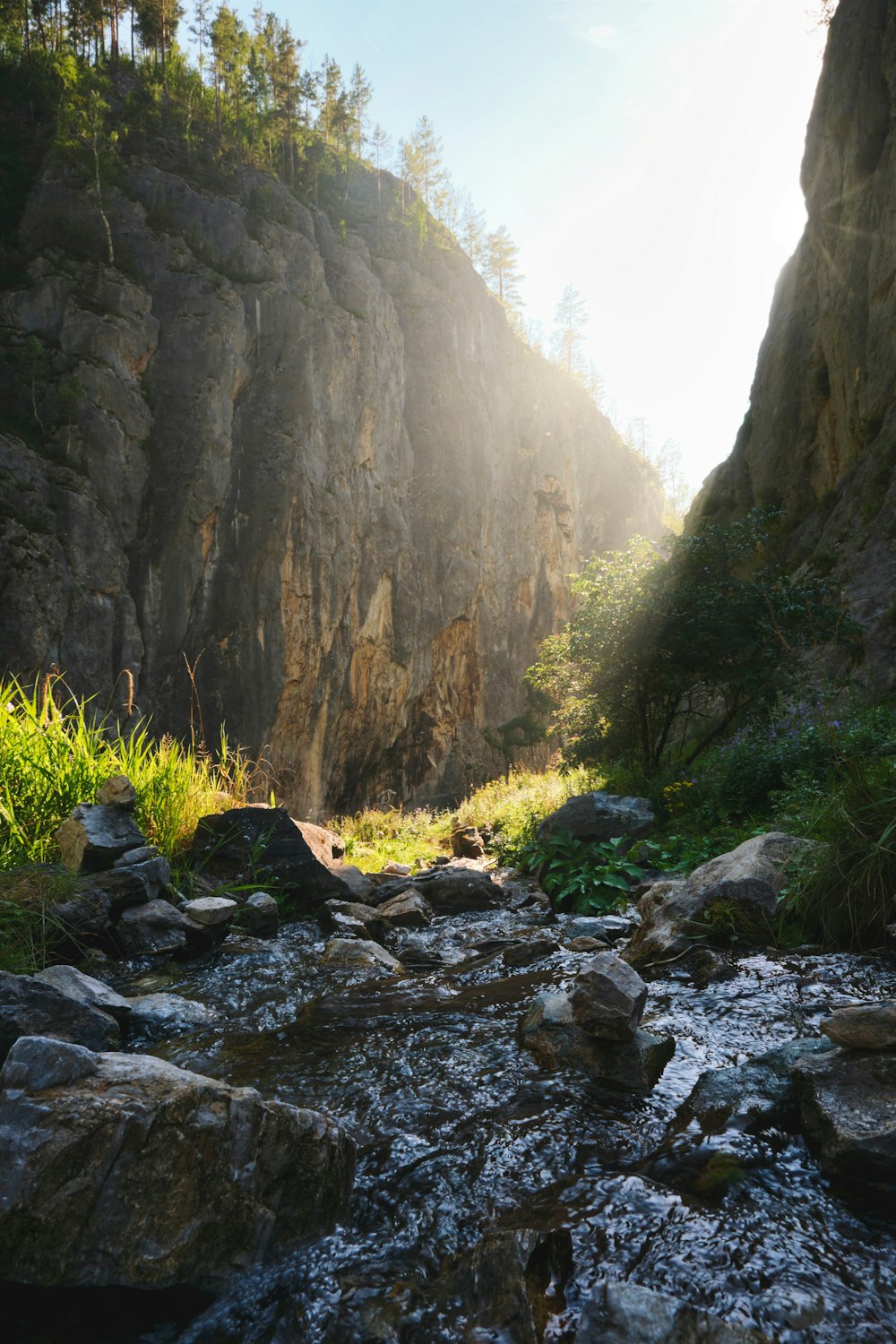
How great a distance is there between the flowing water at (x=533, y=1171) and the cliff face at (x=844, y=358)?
982cm

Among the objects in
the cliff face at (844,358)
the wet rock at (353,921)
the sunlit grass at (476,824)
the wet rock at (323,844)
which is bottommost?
the sunlit grass at (476,824)

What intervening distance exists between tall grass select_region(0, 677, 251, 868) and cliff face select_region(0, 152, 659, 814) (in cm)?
1478

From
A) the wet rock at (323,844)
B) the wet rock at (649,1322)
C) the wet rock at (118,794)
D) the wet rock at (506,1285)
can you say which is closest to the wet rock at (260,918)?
the wet rock at (118,794)

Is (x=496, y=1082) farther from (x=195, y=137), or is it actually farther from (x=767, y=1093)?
(x=195, y=137)

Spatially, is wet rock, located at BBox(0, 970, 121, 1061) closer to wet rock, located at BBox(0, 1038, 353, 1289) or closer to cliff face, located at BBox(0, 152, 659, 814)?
wet rock, located at BBox(0, 1038, 353, 1289)

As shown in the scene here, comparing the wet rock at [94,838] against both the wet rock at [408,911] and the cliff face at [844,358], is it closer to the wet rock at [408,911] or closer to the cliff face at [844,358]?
the wet rock at [408,911]

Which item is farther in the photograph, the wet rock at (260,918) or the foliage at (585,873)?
the foliage at (585,873)

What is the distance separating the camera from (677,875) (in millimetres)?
6809

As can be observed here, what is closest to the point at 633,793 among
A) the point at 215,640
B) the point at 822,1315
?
the point at 822,1315

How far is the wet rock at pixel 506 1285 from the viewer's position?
1571 mm

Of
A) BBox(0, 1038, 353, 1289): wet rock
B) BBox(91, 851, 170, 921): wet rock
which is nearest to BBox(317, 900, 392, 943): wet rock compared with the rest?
BBox(91, 851, 170, 921): wet rock

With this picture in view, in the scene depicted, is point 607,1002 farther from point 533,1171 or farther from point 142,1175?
point 142,1175

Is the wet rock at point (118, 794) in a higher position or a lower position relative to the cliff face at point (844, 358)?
lower

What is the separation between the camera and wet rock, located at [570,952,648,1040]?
2.78 metres
